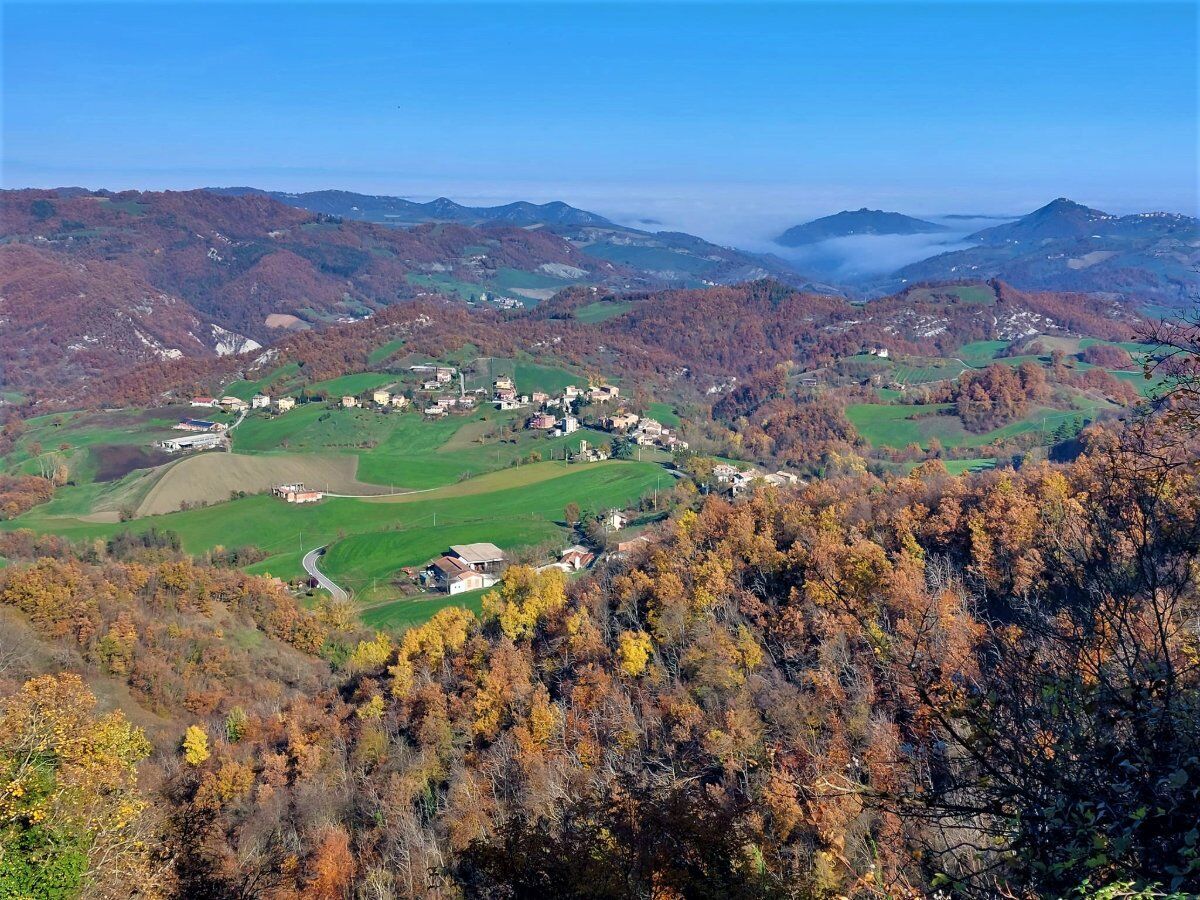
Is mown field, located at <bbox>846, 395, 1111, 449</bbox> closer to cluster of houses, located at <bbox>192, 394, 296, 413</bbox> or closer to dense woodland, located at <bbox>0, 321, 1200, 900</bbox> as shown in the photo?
dense woodland, located at <bbox>0, 321, 1200, 900</bbox>

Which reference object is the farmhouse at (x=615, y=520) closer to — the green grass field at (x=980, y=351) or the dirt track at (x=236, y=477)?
the dirt track at (x=236, y=477)

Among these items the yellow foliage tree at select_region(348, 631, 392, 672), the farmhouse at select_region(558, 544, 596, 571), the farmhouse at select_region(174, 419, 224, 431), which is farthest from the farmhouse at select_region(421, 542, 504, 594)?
the farmhouse at select_region(174, 419, 224, 431)

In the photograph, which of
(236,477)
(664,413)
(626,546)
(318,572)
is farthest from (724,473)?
(236,477)

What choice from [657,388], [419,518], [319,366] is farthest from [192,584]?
[657,388]

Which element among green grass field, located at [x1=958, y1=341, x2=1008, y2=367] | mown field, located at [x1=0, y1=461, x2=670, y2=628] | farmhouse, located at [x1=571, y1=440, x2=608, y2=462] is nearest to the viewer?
mown field, located at [x1=0, y1=461, x2=670, y2=628]

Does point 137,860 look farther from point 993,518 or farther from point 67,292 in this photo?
point 67,292
